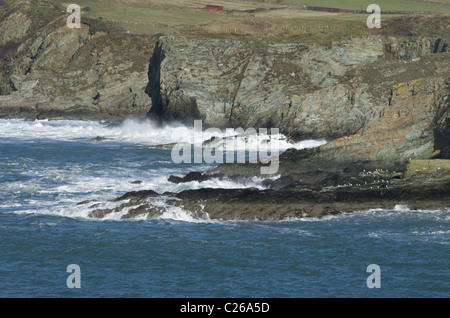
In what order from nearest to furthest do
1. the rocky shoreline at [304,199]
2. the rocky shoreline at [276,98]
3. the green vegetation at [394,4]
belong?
the rocky shoreline at [304,199], the rocky shoreline at [276,98], the green vegetation at [394,4]

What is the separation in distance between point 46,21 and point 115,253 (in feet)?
282

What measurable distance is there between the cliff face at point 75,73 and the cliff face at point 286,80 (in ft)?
36.3

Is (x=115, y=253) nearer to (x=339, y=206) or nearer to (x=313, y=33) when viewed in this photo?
(x=339, y=206)

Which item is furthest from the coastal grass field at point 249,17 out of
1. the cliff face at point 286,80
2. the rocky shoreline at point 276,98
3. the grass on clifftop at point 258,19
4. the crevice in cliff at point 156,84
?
the crevice in cliff at point 156,84

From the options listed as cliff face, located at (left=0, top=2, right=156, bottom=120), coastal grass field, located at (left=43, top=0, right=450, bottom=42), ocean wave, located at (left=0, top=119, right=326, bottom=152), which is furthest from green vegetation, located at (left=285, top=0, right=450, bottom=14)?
ocean wave, located at (left=0, top=119, right=326, bottom=152)

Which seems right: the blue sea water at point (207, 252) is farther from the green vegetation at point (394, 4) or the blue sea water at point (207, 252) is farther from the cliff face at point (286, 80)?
the green vegetation at point (394, 4)

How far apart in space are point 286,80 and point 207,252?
42887mm

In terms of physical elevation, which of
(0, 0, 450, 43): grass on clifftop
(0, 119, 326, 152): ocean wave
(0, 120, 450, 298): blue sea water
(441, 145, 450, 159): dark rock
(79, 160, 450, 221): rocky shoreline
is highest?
(0, 0, 450, 43): grass on clifftop

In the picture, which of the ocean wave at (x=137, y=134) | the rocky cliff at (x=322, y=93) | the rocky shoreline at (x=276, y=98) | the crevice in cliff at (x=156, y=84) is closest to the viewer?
the rocky shoreline at (x=276, y=98)

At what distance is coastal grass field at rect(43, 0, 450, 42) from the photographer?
8075cm

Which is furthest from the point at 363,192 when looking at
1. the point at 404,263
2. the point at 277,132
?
the point at 277,132

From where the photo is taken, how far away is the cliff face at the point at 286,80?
5884 cm

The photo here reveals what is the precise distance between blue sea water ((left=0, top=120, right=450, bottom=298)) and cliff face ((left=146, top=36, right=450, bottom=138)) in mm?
19423

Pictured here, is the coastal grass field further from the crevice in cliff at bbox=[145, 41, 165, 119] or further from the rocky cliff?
the crevice in cliff at bbox=[145, 41, 165, 119]
